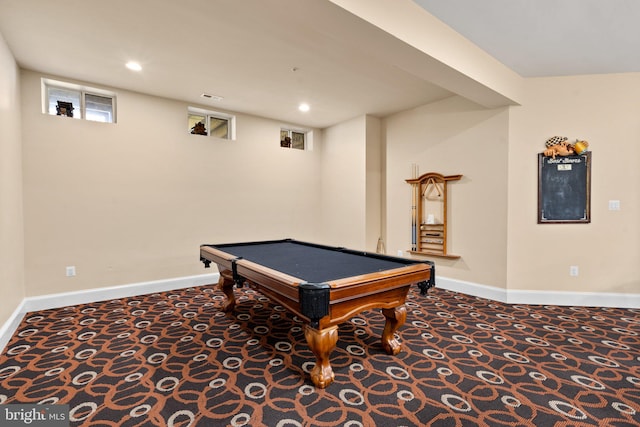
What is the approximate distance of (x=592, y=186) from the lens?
142 inches

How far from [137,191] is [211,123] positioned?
1.64 metres

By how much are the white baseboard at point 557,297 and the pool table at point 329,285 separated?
6.54 feet

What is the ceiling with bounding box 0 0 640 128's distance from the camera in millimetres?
2361

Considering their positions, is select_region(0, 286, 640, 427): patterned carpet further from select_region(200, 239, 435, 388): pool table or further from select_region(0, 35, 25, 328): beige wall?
select_region(0, 35, 25, 328): beige wall

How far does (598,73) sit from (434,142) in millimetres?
1957

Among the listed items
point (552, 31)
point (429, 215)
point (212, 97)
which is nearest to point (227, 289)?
point (212, 97)

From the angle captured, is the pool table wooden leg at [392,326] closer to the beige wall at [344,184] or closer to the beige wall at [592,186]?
the beige wall at [592,186]

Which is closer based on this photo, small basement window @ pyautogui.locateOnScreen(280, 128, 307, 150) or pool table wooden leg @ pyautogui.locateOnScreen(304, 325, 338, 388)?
pool table wooden leg @ pyautogui.locateOnScreen(304, 325, 338, 388)

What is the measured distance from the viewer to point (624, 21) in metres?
2.58

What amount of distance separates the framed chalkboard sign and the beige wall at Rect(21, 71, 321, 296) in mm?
3963

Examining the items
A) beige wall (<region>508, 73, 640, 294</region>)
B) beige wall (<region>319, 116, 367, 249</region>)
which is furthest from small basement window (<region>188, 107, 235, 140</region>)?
beige wall (<region>508, 73, 640, 294</region>)

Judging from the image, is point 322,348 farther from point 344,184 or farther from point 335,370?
point 344,184

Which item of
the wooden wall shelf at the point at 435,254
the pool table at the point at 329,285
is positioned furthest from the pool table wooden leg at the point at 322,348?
the wooden wall shelf at the point at 435,254

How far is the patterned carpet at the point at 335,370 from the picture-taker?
1765 mm
